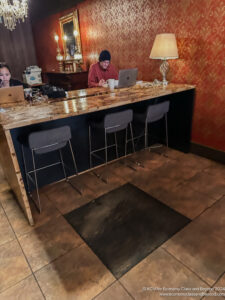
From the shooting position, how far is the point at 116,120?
242 cm

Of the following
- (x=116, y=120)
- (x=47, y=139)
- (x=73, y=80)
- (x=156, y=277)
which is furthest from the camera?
(x=73, y=80)

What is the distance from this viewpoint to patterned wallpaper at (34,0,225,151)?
2.62 m

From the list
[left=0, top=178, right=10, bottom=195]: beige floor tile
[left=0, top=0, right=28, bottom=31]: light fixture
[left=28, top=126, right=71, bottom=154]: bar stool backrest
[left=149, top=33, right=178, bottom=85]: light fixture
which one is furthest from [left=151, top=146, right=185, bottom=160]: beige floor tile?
[left=0, top=0, right=28, bottom=31]: light fixture

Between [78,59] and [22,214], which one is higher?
[78,59]

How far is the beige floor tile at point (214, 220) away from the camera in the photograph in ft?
6.11

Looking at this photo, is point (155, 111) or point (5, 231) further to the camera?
point (155, 111)

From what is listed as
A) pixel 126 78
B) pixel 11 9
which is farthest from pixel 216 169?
pixel 11 9

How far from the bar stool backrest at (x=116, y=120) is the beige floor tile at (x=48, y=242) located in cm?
109

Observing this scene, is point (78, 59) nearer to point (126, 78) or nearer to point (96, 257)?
point (126, 78)

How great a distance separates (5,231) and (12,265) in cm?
42

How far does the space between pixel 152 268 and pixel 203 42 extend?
2641mm

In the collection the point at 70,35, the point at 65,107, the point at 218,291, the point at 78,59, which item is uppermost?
the point at 70,35

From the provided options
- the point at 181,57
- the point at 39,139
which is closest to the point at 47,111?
the point at 39,139

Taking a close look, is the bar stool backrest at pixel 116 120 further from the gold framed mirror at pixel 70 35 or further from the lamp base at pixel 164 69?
the gold framed mirror at pixel 70 35
